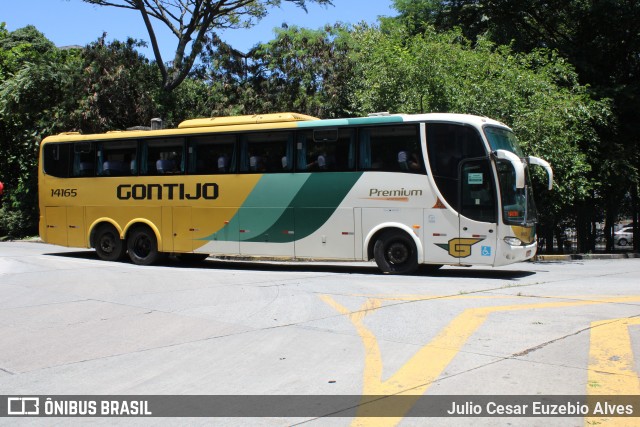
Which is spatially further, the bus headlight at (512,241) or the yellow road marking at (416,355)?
the bus headlight at (512,241)

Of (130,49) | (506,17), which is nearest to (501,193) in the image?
(506,17)

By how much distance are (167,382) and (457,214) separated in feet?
30.7

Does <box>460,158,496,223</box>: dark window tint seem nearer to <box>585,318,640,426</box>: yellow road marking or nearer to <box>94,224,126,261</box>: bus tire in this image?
<box>585,318,640,426</box>: yellow road marking

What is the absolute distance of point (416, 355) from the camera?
7.14 meters

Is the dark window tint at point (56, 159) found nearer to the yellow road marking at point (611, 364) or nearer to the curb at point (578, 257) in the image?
the curb at point (578, 257)

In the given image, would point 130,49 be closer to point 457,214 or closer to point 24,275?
point 24,275

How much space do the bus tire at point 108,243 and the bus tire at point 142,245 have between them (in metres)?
0.32

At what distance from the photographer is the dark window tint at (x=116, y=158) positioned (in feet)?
59.1

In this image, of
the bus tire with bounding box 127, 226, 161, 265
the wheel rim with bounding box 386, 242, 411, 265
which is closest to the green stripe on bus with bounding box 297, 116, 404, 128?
the wheel rim with bounding box 386, 242, 411, 265

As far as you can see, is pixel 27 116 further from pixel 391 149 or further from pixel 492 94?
pixel 492 94

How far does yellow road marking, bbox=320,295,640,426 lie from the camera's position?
19.1 ft

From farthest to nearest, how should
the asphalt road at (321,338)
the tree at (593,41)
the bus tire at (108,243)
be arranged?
the tree at (593,41) → the bus tire at (108,243) → the asphalt road at (321,338)

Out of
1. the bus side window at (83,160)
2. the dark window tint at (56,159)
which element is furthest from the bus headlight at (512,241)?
the dark window tint at (56,159)

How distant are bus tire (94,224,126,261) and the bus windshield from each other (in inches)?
408
